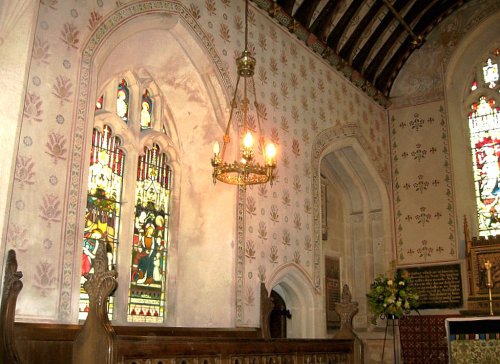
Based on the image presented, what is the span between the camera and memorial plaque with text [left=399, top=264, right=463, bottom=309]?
9916 mm

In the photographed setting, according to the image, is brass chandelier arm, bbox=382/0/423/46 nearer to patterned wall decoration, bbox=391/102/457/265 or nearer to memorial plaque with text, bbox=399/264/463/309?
patterned wall decoration, bbox=391/102/457/265

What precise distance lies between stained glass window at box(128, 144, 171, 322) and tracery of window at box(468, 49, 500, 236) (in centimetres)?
568

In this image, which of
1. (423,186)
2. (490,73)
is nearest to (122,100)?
(423,186)

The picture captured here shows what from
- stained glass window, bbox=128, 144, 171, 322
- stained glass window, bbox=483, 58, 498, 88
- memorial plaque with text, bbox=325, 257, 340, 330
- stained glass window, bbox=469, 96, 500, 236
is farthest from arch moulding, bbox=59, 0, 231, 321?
stained glass window, bbox=483, 58, 498, 88

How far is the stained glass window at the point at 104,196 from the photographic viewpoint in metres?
6.32

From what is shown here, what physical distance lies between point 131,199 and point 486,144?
6570 mm

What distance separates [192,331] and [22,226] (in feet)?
7.68

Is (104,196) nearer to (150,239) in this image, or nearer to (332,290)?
(150,239)

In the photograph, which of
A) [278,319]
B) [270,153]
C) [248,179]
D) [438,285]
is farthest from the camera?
[438,285]

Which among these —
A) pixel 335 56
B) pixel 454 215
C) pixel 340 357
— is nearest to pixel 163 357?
pixel 340 357

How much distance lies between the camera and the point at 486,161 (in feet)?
34.2

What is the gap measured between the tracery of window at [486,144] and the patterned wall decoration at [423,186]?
478 mm

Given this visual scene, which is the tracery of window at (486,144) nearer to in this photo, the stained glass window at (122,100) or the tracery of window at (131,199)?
the tracery of window at (131,199)

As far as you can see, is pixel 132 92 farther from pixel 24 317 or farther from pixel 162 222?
pixel 24 317
